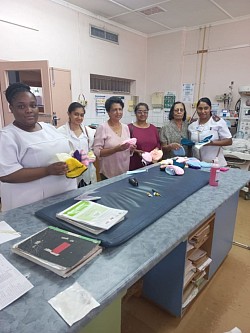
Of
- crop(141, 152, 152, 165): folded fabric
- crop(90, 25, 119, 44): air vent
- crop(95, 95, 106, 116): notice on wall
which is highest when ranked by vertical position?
crop(90, 25, 119, 44): air vent

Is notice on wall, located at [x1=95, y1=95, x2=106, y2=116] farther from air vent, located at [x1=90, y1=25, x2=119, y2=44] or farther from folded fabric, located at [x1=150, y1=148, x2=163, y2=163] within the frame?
folded fabric, located at [x1=150, y1=148, x2=163, y2=163]

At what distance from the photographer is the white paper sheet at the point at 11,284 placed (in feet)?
2.21

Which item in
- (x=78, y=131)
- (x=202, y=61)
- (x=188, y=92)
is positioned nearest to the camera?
(x=78, y=131)

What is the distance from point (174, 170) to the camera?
186 centimetres

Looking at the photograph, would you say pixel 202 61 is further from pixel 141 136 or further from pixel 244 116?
pixel 141 136

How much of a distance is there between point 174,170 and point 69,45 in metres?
3.04

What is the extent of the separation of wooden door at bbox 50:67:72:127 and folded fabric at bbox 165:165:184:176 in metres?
2.27

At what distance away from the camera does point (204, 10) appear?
377cm

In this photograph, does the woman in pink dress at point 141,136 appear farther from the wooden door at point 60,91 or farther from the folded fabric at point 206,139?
the wooden door at point 60,91

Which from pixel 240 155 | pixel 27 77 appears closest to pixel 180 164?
pixel 240 155

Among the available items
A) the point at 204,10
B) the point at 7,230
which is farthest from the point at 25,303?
the point at 204,10

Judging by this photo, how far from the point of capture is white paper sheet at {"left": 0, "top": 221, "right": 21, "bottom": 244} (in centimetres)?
98

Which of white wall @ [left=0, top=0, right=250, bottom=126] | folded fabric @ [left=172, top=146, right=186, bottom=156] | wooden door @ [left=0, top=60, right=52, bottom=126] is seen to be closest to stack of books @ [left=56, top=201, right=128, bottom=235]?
folded fabric @ [left=172, top=146, right=186, bottom=156]

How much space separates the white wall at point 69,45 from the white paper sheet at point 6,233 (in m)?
2.83
